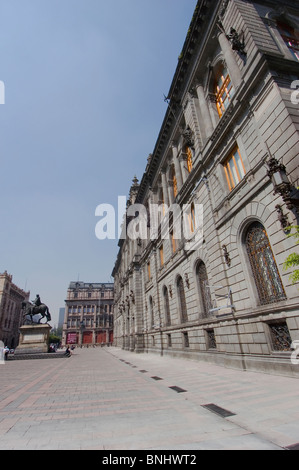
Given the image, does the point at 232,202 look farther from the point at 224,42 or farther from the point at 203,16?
the point at 203,16

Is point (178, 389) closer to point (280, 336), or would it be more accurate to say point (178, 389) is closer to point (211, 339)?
point (280, 336)

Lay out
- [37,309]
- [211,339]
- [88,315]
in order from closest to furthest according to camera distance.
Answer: [211,339] < [37,309] < [88,315]

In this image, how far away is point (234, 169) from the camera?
12.6 meters

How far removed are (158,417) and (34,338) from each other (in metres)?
26.0

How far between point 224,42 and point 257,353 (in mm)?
16238

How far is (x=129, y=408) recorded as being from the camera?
5.69 metres

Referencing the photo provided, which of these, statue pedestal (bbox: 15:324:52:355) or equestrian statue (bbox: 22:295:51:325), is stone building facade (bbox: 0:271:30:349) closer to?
equestrian statue (bbox: 22:295:51:325)

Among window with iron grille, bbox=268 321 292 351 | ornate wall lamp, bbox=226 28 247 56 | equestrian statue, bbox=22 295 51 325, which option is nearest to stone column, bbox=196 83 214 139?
ornate wall lamp, bbox=226 28 247 56

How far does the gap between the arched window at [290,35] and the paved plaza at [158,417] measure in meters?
15.3

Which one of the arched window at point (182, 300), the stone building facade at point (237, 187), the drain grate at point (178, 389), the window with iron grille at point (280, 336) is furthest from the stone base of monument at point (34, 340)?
the window with iron grille at point (280, 336)

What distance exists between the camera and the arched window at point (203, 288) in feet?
49.0

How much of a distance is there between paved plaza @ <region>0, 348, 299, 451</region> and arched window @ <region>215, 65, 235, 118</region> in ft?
46.4

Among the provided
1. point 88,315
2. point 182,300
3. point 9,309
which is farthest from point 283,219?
point 88,315
